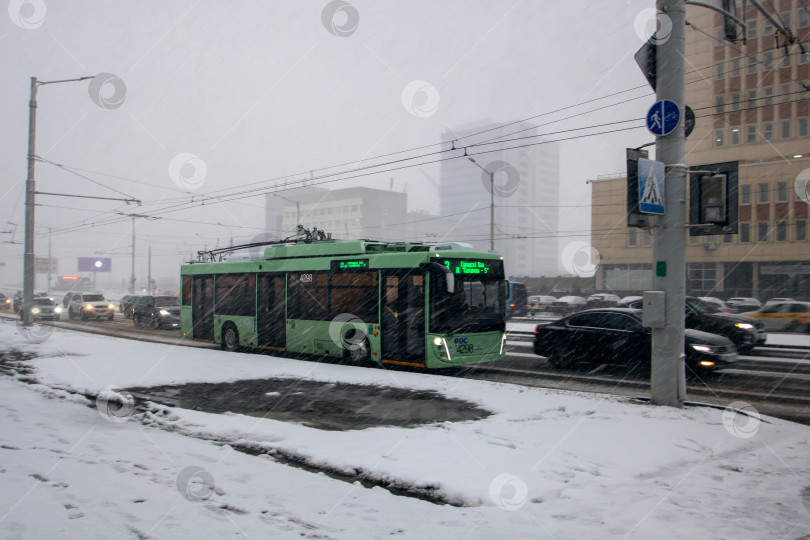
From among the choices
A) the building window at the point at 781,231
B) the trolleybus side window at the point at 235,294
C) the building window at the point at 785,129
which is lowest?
the trolleybus side window at the point at 235,294

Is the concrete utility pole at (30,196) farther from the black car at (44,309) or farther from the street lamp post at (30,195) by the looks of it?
the black car at (44,309)

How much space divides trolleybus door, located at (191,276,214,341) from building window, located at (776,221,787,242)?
47329mm

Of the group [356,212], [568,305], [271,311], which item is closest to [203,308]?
[271,311]

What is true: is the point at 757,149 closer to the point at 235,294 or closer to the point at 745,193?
the point at 745,193

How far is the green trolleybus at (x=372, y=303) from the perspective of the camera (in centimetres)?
1307

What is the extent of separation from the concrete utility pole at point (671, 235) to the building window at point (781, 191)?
1866 inches

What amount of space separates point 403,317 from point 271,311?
218 inches

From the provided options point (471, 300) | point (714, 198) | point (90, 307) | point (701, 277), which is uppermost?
point (714, 198)

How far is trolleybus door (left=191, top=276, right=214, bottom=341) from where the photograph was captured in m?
20.1

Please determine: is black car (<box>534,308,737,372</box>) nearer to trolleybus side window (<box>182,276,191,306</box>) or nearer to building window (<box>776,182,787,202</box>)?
trolleybus side window (<box>182,276,191,306</box>)

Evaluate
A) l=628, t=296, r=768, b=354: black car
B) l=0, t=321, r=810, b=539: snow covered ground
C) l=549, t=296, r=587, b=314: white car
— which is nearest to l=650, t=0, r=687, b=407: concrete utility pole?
l=0, t=321, r=810, b=539: snow covered ground

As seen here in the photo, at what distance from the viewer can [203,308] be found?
803 inches

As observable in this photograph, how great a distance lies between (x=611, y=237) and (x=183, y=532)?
60194 millimetres

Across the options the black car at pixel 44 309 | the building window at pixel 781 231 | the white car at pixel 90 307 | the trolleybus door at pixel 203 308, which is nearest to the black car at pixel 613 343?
the trolleybus door at pixel 203 308
